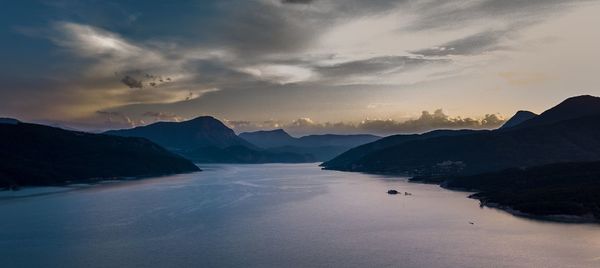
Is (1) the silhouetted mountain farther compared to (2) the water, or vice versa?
(1) the silhouetted mountain

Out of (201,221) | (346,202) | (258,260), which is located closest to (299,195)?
(346,202)

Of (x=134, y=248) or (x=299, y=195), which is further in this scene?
(x=299, y=195)

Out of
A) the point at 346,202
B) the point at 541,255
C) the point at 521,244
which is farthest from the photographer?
the point at 346,202

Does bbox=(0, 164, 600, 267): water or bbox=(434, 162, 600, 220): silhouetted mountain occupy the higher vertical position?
bbox=(434, 162, 600, 220): silhouetted mountain

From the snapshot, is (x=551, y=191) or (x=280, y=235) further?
(x=551, y=191)

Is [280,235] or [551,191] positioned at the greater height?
[551,191]

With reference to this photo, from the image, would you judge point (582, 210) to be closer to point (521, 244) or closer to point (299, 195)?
point (521, 244)
